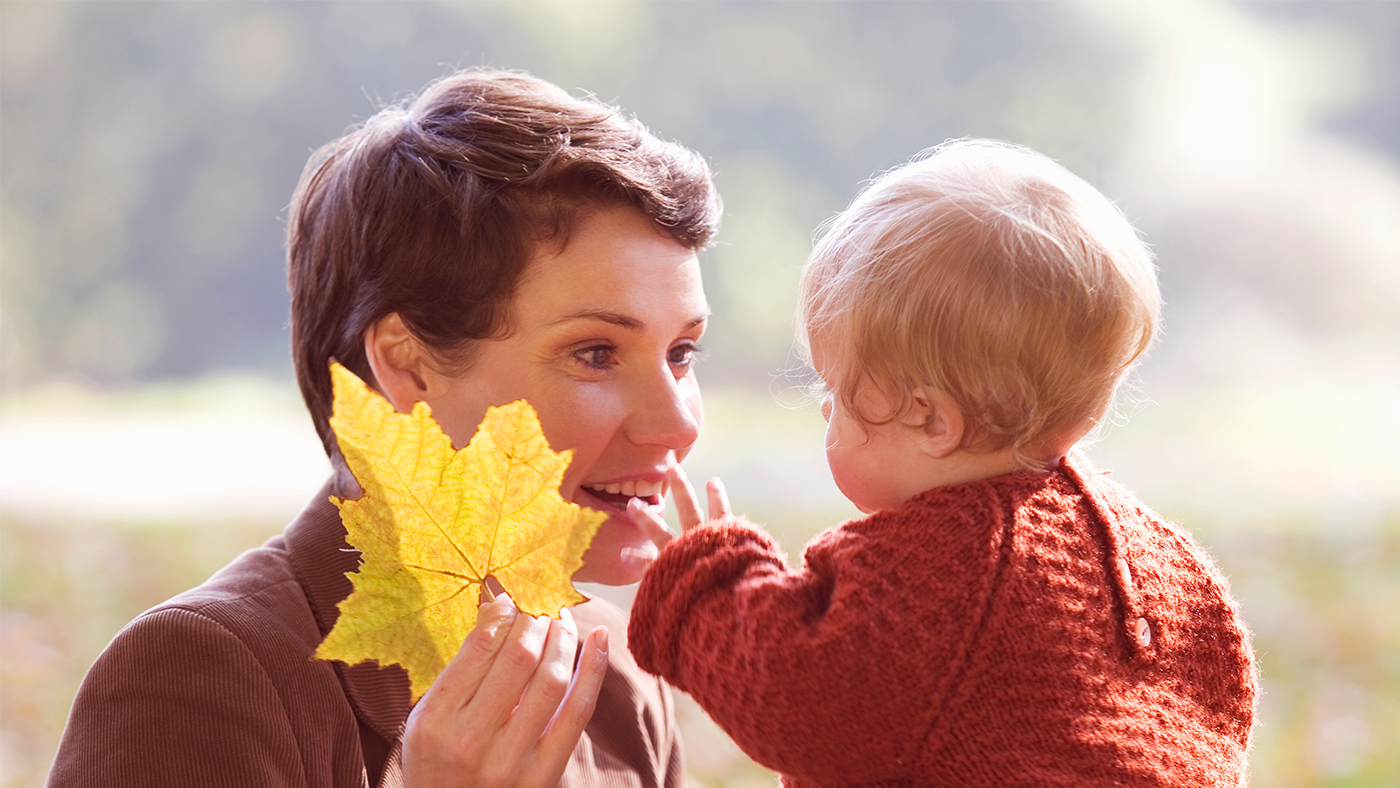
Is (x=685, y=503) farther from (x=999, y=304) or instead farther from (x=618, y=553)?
(x=999, y=304)

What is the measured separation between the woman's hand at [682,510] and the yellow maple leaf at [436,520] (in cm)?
21

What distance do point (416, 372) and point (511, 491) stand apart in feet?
1.64

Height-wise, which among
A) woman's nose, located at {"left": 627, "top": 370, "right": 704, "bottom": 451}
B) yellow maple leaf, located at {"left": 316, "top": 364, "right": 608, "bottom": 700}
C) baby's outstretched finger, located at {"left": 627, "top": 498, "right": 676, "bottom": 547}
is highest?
woman's nose, located at {"left": 627, "top": 370, "right": 704, "bottom": 451}

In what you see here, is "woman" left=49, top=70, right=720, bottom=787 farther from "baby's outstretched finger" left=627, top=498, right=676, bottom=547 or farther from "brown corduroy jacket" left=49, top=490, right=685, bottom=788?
"baby's outstretched finger" left=627, top=498, right=676, bottom=547

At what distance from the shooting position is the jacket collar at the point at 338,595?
118cm

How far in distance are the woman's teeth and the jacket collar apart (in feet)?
0.94

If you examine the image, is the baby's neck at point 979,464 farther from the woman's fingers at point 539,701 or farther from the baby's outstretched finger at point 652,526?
the woman's fingers at point 539,701

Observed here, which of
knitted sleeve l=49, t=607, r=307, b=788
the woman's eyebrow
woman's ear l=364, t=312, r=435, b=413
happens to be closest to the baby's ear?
the woman's eyebrow

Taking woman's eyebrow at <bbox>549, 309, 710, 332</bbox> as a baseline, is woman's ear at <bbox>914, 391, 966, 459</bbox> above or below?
above

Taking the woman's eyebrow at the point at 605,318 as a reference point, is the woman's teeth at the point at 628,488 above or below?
below

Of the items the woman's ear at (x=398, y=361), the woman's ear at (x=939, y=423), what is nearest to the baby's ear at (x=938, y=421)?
the woman's ear at (x=939, y=423)

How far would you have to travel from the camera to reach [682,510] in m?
1.09

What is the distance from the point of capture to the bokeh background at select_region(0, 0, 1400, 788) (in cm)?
338

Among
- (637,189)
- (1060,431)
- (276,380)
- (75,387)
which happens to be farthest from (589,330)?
(75,387)
